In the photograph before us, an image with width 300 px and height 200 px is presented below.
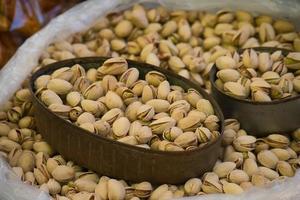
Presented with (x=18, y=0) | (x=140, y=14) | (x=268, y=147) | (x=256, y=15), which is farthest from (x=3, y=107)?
(x=256, y=15)

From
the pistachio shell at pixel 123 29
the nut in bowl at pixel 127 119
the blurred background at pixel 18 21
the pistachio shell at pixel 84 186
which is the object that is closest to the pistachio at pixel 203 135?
the nut in bowl at pixel 127 119

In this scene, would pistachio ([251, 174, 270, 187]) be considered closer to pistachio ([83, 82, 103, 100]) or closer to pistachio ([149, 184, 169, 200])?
pistachio ([149, 184, 169, 200])

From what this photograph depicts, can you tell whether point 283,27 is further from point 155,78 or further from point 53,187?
point 53,187

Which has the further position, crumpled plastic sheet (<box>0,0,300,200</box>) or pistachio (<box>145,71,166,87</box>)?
pistachio (<box>145,71,166,87</box>)

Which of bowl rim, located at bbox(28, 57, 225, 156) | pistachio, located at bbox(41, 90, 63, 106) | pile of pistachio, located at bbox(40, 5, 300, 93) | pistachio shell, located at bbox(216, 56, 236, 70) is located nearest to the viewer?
bowl rim, located at bbox(28, 57, 225, 156)

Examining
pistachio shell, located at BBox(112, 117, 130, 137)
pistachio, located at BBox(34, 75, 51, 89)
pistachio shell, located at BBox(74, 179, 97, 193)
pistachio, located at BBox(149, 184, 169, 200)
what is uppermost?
pistachio, located at BBox(34, 75, 51, 89)

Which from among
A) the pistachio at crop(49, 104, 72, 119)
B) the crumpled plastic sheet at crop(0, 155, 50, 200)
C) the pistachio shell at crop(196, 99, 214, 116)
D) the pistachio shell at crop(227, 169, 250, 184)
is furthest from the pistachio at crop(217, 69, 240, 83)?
the crumpled plastic sheet at crop(0, 155, 50, 200)
